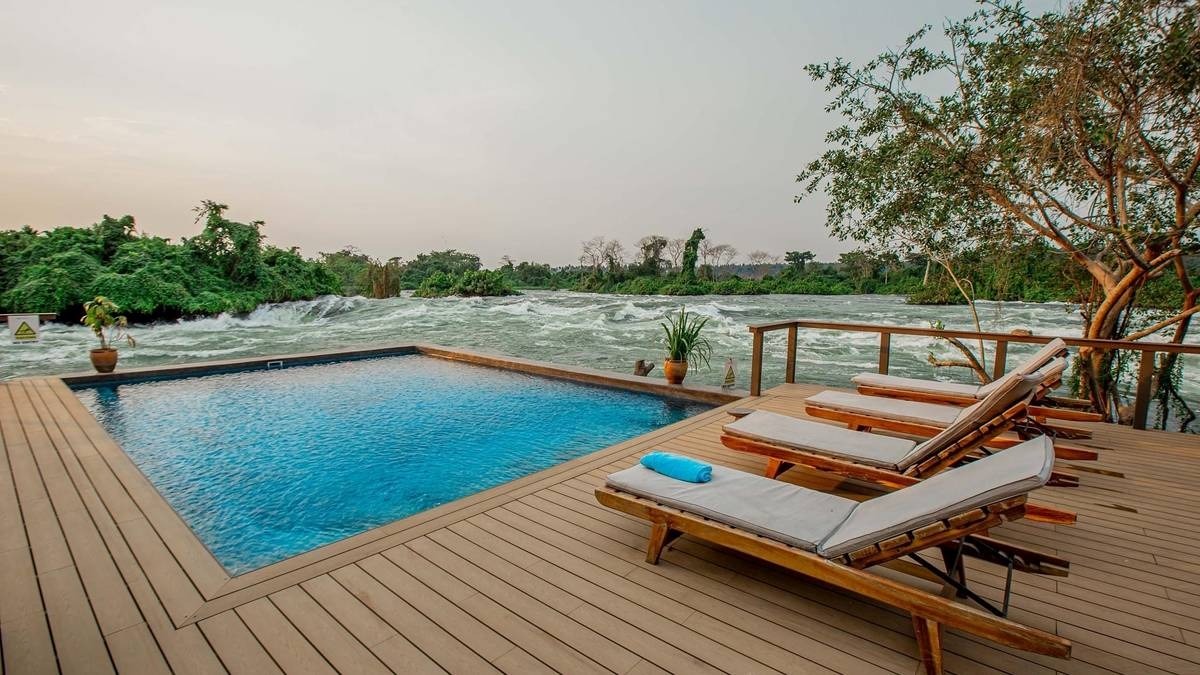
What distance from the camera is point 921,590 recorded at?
1514mm

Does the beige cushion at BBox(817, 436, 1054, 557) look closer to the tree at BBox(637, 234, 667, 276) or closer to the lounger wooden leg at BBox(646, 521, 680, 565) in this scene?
the lounger wooden leg at BBox(646, 521, 680, 565)

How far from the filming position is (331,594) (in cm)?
186

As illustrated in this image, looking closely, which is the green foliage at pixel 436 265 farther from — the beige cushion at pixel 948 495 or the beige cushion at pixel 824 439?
the beige cushion at pixel 948 495

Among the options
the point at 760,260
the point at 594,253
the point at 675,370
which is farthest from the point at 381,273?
the point at 675,370

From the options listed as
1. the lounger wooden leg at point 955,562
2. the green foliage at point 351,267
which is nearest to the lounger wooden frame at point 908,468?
the lounger wooden leg at point 955,562

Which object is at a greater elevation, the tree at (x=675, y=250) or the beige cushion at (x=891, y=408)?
the tree at (x=675, y=250)

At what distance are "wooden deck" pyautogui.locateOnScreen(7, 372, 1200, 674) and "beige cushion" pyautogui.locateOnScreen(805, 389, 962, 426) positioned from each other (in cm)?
78

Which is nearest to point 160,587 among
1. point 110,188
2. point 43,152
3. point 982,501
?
point 982,501

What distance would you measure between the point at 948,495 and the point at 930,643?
0.44m

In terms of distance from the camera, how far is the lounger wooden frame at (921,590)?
1.33 m

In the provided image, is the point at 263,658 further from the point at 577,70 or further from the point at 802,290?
the point at 802,290

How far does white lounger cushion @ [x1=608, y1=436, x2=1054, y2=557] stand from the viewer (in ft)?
4.87

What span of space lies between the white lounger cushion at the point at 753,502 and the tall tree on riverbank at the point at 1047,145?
16.1 feet

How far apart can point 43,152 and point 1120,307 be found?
16062 mm
